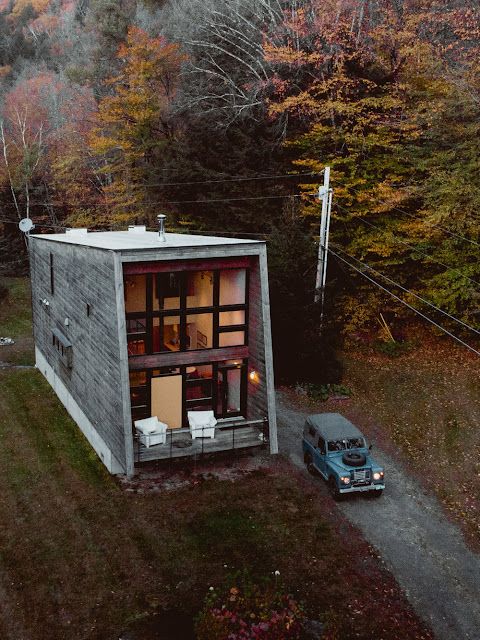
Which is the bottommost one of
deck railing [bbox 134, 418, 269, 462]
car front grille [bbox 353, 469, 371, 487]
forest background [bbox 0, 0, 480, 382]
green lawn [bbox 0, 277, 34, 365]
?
green lawn [bbox 0, 277, 34, 365]

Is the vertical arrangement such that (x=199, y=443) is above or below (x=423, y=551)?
above

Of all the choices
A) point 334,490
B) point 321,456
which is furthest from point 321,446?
point 334,490

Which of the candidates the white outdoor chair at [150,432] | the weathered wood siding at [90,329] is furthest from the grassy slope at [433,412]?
the weathered wood siding at [90,329]

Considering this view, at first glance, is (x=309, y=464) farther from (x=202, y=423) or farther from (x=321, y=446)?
(x=202, y=423)

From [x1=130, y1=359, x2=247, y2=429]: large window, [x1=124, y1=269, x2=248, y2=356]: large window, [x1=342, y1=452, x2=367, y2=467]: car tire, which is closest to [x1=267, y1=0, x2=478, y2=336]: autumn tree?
[x1=124, y1=269, x2=248, y2=356]: large window

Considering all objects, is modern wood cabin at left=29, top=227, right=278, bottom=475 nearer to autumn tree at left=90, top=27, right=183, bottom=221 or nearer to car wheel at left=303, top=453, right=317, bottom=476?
car wheel at left=303, top=453, right=317, bottom=476

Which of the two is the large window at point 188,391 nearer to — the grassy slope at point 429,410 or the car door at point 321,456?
the car door at point 321,456
